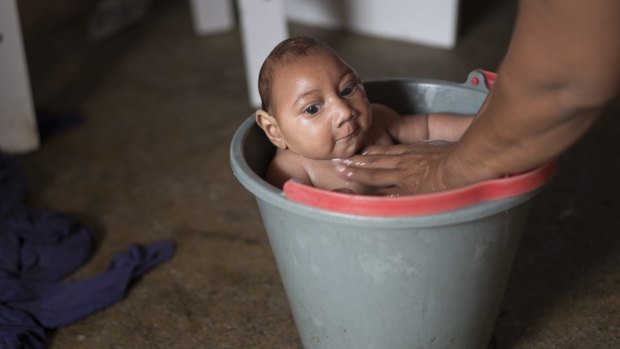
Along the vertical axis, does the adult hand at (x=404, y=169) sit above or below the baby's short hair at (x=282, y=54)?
below

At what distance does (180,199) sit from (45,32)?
4.36 ft

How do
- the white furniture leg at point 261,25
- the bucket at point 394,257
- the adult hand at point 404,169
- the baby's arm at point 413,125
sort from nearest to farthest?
the bucket at point 394,257
the adult hand at point 404,169
the baby's arm at point 413,125
the white furniture leg at point 261,25

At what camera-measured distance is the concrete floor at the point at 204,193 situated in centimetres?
141

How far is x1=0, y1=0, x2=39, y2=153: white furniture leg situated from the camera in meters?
1.91

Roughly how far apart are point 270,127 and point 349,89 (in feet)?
0.47

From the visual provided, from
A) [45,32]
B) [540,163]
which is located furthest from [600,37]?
[45,32]

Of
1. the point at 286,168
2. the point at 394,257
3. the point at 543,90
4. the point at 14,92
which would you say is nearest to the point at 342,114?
the point at 286,168

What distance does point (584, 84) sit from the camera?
0.83 m

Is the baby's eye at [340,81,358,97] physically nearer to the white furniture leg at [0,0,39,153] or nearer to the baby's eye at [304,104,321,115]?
the baby's eye at [304,104,321,115]

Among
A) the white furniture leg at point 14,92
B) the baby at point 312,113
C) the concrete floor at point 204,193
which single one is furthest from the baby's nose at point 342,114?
the white furniture leg at point 14,92

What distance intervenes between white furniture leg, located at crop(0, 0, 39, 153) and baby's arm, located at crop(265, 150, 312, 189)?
95 centimetres

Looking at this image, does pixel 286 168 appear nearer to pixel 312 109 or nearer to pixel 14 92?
pixel 312 109

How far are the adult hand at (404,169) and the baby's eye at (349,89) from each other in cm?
10

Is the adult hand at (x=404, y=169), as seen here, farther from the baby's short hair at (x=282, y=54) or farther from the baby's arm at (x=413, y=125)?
the baby's short hair at (x=282, y=54)
